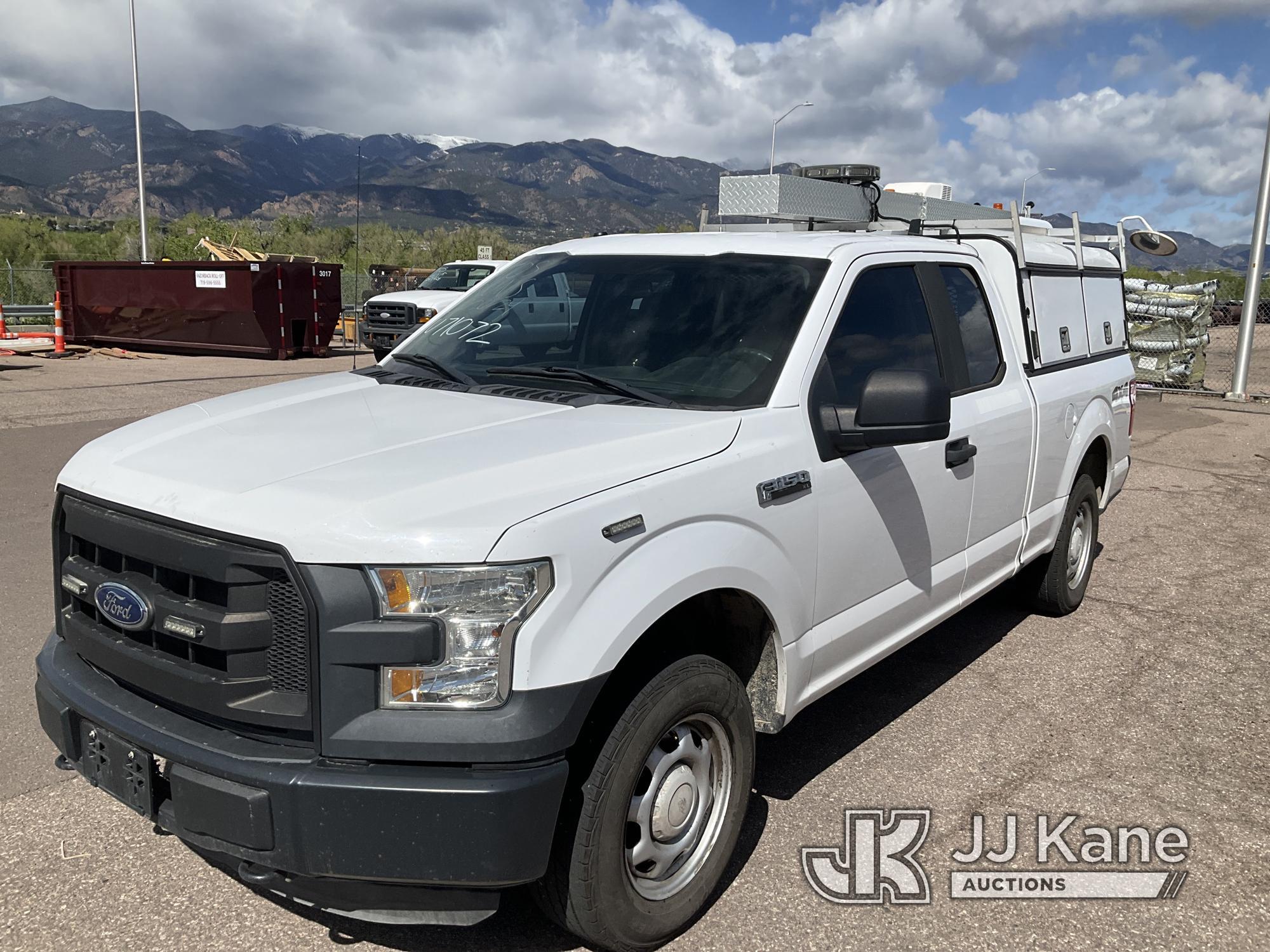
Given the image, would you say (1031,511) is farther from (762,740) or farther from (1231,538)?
(1231,538)

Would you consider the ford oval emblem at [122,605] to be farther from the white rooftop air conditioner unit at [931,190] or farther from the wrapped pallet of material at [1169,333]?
the wrapped pallet of material at [1169,333]

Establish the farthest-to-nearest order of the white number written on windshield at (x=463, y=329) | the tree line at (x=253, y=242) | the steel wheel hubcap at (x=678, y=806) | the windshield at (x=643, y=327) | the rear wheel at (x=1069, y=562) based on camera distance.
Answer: the tree line at (x=253, y=242), the rear wheel at (x=1069, y=562), the white number written on windshield at (x=463, y=329), the windshield at (x=643, y=327), the steel wheel hubcap at (x=678, y=806)

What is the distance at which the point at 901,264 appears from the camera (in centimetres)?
414

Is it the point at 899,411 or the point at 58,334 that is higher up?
the point at 899,411

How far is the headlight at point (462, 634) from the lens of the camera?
2369mm

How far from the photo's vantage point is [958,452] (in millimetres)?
4078

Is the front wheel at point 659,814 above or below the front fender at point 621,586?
below

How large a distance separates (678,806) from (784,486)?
0.96 metres

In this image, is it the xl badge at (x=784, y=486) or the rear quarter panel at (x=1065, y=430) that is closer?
the xl badge at (x=784, y=486)

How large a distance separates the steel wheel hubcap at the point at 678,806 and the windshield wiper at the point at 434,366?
1434 mm

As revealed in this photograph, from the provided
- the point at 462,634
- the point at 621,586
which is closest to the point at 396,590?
the point at 462,634

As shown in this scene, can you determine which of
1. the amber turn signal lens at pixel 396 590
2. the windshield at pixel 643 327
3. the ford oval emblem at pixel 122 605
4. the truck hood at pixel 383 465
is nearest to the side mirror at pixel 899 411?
the windshield at pixel 643 327

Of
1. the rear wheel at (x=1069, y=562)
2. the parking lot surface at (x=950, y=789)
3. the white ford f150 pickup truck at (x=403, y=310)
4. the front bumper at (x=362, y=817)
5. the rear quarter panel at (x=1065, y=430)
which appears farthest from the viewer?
the white ford f150 pickup truck at (x=403, y=310)

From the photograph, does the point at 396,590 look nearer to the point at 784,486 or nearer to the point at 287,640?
the point at 287,640
